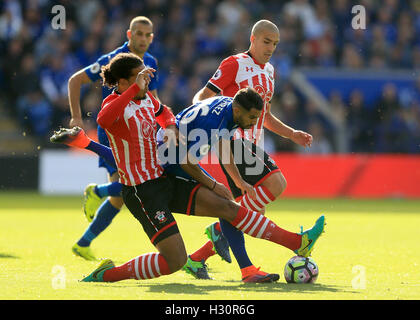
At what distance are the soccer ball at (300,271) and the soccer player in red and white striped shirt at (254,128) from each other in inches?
16.7

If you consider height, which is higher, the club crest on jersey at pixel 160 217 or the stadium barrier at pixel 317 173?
the stadium barrier at pixel 317 173

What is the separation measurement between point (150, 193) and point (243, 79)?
5.70ft

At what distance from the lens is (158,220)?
20.3 feet

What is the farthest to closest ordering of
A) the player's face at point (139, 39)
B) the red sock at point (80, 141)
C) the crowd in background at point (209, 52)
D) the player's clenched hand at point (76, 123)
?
the crowd in background at point (209, 52)
the player's face at point (139, 39)
the player's clenched hand at point (76, 123)
the red sock at point (80, 141)

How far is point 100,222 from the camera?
821 centimetres

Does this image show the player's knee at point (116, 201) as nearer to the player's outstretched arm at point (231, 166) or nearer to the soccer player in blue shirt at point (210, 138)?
the soccer player in blue shirt at point (210, 138)

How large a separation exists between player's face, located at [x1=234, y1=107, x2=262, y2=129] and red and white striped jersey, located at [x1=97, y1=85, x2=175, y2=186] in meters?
0.72

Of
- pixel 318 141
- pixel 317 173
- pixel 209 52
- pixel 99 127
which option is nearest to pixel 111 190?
pixel 99 127

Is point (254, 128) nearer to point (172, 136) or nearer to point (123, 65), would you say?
point (172, 136)

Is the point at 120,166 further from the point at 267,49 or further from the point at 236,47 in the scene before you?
the point at 236,47

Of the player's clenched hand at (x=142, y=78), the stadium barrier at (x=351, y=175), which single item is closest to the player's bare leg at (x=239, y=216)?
the player's clenched hand at (x=142, y=78)

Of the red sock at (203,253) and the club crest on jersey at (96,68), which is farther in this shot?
the club crest on jersey at (96,68)

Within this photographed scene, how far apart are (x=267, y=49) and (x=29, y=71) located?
11318mm

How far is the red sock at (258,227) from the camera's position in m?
6.33
